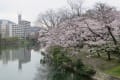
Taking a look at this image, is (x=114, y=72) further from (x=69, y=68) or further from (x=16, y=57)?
(x=16, y=57)

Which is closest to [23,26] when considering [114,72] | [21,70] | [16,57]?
[16,57]

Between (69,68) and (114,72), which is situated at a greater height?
(114,72)

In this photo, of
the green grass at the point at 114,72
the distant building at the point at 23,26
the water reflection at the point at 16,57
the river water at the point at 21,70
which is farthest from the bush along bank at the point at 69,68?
the distant building at the point at 23,26

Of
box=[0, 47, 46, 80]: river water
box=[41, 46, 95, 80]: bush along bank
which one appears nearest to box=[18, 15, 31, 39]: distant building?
box=[0, 47, 46, 80]: river water

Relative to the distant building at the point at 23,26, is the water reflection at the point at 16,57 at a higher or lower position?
lower

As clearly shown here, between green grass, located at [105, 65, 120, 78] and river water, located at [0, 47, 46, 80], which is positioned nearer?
green grass, located at [105, 65, 120, 78]

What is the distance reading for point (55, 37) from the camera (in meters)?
19.0

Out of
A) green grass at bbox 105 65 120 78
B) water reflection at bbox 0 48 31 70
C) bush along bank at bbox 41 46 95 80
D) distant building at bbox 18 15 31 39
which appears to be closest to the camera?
green grass at bbox 105 65 120 78

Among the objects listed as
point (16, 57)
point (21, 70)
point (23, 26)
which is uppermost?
point (23, 26)

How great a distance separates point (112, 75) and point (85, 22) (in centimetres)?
513

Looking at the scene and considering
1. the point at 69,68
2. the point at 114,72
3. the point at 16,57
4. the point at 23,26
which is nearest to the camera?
the point at 114,72

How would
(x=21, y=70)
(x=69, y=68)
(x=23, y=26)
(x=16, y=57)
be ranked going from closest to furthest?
(x=69, y=68) → (x=21, y=70) → (x=16, y=57) → (x=23, y=26)

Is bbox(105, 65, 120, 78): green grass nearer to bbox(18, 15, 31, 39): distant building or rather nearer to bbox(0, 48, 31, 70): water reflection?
bbox(0, 48, 31, 70): water reflection

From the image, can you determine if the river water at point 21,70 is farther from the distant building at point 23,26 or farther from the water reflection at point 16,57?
the distant building at point 23,26
